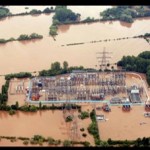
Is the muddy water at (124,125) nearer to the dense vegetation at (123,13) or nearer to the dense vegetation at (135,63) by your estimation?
the dense vegetation at (135,63)

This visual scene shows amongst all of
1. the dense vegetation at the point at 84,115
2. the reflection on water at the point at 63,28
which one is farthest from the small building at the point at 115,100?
the reflection on water at the point at 63,28

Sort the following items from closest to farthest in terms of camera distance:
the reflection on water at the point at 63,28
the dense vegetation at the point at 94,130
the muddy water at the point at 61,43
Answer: the dense vegetation at the point at 94,130 → the muddy water at the point at 61,43 → the reflection on water at the point at 63,28

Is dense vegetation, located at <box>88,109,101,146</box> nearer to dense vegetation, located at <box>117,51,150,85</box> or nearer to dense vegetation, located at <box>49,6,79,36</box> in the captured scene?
dense vegetation, located at <box>117,51,150,85</box>

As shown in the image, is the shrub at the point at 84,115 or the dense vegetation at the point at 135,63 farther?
the dense vegetation at the point at 135,63

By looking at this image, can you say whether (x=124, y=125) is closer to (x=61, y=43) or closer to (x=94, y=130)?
(x=94, y=130)

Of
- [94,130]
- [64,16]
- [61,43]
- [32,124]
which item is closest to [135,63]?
[61,43]

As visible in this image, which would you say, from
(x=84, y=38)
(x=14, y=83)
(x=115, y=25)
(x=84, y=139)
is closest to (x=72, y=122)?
(x=84, y=139)

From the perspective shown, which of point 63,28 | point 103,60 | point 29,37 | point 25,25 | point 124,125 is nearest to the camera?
point 124,125

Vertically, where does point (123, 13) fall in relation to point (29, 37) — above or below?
above

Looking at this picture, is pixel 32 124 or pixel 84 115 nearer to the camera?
pixel 32 124

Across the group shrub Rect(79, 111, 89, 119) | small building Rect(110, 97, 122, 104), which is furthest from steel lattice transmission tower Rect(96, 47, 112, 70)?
shrub Rect(79, 111, 89, 119)

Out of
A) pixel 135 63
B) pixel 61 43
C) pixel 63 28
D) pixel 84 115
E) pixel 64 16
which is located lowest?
pixel 84 115

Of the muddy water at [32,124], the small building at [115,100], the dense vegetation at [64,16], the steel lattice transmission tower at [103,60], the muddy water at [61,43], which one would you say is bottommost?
the muddy water at [32,124]
